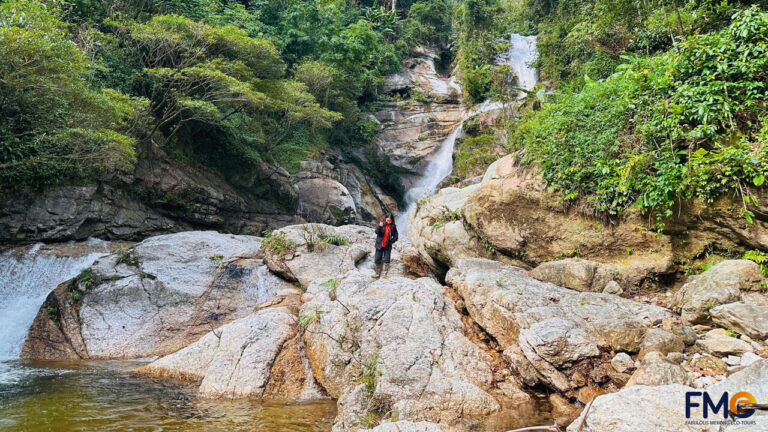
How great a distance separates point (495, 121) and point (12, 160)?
20.6 metres

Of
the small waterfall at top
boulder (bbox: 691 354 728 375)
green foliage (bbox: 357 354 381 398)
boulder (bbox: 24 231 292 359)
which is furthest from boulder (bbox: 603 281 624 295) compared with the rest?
the small waterfall at top

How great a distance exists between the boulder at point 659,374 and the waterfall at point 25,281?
501 inches

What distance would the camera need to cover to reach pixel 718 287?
5367mm

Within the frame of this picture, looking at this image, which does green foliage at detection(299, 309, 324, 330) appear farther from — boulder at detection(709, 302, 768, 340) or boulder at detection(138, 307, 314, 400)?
boulder at detection(709, 302, 768, 340)

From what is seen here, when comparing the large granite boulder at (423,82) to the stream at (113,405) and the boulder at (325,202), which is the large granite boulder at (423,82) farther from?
the stream at (113,405)

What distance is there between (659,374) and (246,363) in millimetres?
6164

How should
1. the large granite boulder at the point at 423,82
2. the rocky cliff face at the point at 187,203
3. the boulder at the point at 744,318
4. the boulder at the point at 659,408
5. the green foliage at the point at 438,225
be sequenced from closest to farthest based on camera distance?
the boulder at the point at 659,408 < the boulder at the point at 744,318 < the green foliage at the point at 438,225 < the rocky cliff face at the point at 187,203 < the large granite boulder at the point at 423,82

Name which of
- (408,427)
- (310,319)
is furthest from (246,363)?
(408,427)

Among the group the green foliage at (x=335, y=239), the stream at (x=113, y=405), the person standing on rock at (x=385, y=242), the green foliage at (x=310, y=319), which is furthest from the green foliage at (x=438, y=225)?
the stream at (x=113, y=405)

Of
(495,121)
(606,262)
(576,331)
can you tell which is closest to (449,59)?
(495,121)

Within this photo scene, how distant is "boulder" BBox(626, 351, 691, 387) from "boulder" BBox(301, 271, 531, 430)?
1.63 m

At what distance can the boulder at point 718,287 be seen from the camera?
5.24 metres

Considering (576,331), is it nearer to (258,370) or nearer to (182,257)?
(258,370)

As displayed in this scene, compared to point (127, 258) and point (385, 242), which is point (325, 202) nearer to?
point (127, 258)
